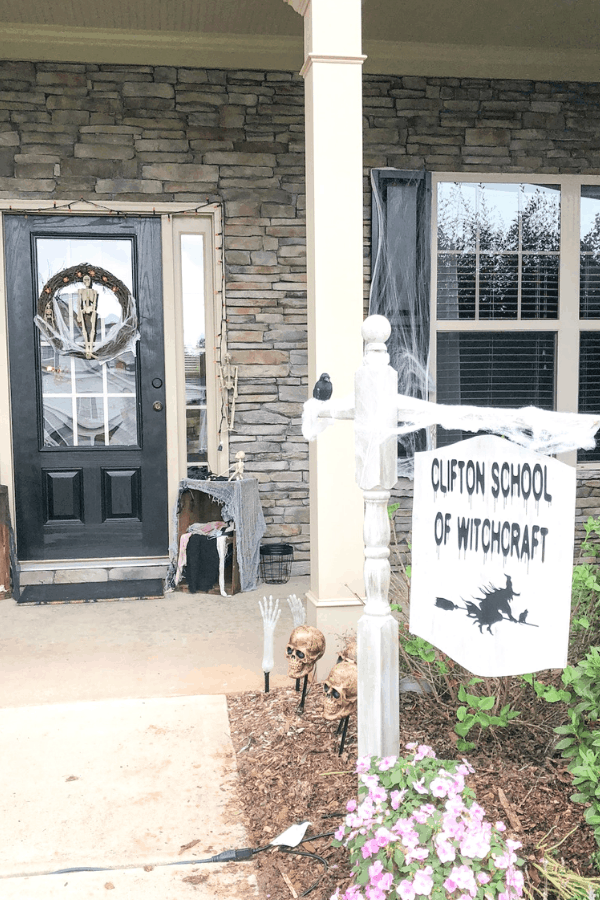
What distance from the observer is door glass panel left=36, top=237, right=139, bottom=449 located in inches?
187

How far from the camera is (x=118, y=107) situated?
15.3ft

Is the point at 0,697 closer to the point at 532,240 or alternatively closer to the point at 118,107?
the point at 118,107

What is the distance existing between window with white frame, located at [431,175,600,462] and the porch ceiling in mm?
734

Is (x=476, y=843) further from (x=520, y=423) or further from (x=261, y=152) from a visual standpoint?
(x=261, y=152)

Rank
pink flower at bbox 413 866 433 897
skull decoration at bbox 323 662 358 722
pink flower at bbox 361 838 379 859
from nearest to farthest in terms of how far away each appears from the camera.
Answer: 1. pink flower at bbox 413 866 433 897
2. pink flower at bbox 361 838 379 859
3. skull decoration at bbox 323 662 358 722

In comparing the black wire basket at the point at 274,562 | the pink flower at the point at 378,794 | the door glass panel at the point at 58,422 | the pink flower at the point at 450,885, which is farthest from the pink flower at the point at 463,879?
the door glass panel at the point at 58,422

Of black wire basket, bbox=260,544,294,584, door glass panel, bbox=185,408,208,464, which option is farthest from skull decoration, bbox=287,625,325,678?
door glass panel, bbox=185,408,208,464

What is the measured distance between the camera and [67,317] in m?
4.77

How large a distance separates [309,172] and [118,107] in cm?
225

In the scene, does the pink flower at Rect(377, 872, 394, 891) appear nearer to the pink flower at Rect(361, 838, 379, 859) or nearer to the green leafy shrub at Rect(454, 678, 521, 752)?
the pink flower at Rect(361, 838, 379, 859)

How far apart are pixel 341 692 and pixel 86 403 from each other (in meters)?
3.17

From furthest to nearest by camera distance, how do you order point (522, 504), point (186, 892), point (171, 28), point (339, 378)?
point (171, 28) < point (339, 378) < point (186, 892) < point (522, 504)

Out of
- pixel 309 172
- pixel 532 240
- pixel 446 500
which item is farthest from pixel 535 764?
pixel 532 240

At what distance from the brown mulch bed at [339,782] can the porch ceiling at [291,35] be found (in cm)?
378
